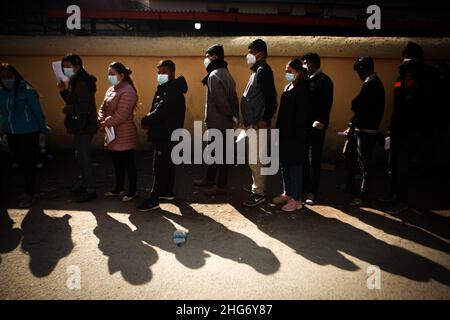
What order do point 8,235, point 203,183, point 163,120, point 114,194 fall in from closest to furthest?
point 8,235
point 163,120
point 114,194
point 203,183

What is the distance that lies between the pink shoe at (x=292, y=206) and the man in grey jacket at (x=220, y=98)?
1.01 m

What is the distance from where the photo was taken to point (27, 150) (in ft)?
15.1

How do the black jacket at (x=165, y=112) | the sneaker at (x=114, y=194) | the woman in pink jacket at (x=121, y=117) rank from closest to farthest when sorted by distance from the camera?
the black jacket at (x=165, y=112) → the woman in pink jacket at (x=121, y=117) → the sneaker at (x=114, y=194)

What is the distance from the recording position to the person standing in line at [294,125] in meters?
4.12

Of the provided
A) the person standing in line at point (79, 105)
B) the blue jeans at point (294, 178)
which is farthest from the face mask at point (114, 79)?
the blue jeans at point (294, 178)

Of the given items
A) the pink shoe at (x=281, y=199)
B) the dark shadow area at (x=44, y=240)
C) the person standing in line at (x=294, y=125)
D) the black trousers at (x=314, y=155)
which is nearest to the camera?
the dark shadow area at (x=44, y=240)

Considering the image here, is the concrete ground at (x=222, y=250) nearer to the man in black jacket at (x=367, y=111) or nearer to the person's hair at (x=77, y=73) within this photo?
the man in black jacket at (x=367, y=111)

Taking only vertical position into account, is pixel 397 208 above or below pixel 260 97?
below

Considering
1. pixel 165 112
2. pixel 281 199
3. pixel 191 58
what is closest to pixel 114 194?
pixel 165 112

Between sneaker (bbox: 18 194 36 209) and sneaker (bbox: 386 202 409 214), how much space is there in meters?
4.78

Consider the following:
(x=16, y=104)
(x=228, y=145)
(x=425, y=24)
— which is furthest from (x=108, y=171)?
(x=425, y=24)

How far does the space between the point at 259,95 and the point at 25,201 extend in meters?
3.46

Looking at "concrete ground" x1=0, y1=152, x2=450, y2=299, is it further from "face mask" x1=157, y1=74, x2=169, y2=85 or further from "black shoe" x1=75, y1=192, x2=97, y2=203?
"face mask" x1=157, y1=74, x2=169, y2=85

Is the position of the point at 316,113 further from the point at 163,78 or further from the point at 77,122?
the point at 77,122
